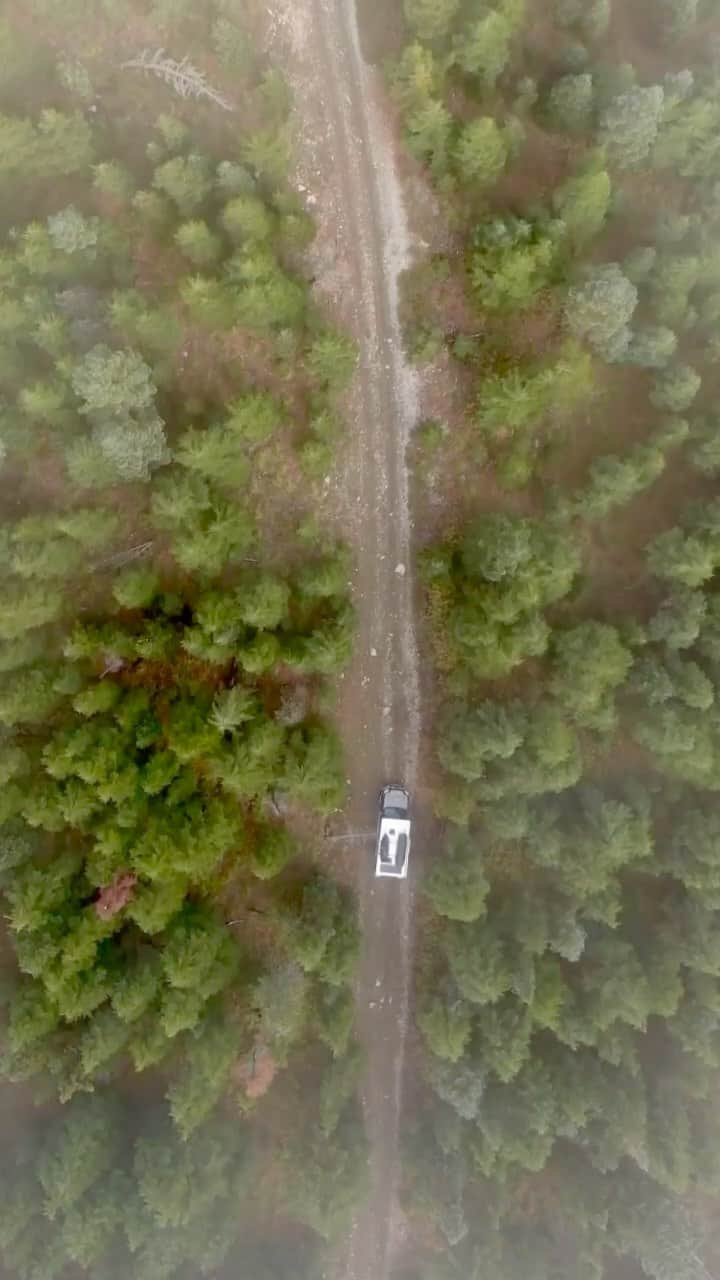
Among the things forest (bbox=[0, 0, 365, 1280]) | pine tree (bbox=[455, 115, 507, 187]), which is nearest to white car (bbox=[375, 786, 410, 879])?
forest (bbox=[0, 0, 365, 1280])

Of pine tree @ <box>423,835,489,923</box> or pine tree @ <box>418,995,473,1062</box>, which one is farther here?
pine tree @ <box>418,995,473,1062</box>

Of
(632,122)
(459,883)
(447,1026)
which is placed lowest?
(447,1026)

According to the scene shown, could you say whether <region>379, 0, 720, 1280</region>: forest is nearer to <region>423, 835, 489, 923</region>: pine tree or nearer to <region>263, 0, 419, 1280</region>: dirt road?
<region>423, 835, 489, 923</region>: pine tree

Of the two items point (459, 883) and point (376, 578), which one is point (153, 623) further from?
point (459, 883)

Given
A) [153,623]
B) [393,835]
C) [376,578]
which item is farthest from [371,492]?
[393,835]

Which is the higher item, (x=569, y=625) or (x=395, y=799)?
(x=569, y=625)

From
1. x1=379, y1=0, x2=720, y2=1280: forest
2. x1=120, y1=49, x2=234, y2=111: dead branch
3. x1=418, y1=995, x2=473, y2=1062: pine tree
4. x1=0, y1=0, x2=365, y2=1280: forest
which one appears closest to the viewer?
x1=0, y1=0, x2=365, y2=1280: forest

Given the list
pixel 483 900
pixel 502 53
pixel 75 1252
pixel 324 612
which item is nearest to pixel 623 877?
pixel 483 900
